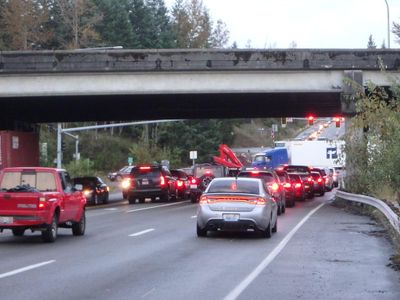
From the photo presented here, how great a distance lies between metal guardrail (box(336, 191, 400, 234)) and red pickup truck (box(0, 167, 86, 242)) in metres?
7.83

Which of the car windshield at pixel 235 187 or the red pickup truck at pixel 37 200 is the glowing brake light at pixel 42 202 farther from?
the car windshield at pixel 235 187

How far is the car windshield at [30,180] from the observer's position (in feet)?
63.6

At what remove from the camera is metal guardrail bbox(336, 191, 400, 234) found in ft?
62.1

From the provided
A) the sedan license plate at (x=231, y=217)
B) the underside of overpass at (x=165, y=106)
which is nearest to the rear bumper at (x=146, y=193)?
the underside of overpass at (x=165, y=106)

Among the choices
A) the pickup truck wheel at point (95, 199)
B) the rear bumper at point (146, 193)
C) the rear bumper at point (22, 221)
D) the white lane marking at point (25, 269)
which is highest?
the rear bumper at point (22, 221)

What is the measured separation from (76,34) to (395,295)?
70234 millimetres

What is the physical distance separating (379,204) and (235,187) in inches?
302

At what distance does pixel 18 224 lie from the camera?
18.6 meters

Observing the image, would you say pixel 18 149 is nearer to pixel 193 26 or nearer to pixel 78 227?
pixel 78 227

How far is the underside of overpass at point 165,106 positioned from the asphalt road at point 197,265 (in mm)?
17005

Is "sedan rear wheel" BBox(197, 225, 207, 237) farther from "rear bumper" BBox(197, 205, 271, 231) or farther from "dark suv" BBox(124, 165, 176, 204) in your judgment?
"dark suv" BBox(124, 165, 176, 204)

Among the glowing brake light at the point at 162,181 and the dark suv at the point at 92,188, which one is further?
the glowing brake light at the point at 162,181

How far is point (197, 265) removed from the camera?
14.6 meters

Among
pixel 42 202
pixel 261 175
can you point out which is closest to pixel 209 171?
pixel 261 175
